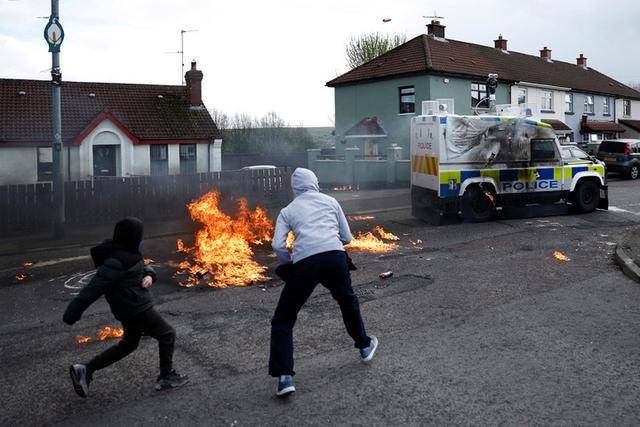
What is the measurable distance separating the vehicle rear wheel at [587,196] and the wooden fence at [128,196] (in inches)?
331

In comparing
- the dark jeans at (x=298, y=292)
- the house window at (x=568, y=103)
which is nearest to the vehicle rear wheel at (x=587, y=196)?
the dark jeans at (x=298, y=292)

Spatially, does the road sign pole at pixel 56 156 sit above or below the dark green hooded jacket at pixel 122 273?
above

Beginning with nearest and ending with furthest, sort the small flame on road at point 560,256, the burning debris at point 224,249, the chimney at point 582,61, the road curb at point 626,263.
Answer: the road curb at point 626,263
the burning debris at point 224,249
the small flame on road at point 560,256
the chimney at point 582,61

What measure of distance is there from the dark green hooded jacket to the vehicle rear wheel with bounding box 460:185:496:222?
10470 mm

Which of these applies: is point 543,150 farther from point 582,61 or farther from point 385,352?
point 582,61

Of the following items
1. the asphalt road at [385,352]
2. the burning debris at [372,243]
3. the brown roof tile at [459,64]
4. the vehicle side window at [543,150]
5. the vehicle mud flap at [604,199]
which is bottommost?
the asphalt road at [385,352]

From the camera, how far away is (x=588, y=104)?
41.6 meters

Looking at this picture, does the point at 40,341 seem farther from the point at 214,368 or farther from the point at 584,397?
the point at 584,397

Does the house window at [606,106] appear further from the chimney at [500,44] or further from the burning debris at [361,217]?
the burning debris at [361,217]

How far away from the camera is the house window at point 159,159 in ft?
88.3

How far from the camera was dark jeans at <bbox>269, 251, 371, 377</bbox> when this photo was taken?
463 centimetres

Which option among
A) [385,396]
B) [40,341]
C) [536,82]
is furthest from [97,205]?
[536,82]

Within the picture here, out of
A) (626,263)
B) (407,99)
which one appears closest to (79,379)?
(626,263)

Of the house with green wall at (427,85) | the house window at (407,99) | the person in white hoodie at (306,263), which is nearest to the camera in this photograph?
the person in white hoodie at (306,263)
